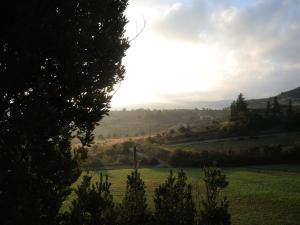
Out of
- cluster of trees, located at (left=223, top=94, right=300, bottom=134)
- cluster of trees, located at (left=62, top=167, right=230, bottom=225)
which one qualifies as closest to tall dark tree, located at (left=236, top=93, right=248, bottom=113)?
cluster of trees, located at (left=223, top=94, right=300, bottom=134)

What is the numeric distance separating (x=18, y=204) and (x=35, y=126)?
5.23 feet

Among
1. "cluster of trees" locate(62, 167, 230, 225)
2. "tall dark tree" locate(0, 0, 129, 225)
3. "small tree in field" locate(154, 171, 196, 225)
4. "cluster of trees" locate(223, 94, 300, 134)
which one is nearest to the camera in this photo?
"tall dark tree" locate(0, 0, 129, 225)

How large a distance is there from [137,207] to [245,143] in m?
76.4

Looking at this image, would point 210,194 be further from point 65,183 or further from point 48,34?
point 48,34

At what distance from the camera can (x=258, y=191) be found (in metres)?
48.8

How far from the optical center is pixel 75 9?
9734 mm

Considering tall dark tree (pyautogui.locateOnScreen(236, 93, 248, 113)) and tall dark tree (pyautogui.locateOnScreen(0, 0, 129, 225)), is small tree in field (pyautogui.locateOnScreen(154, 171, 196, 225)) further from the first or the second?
tall dark tree (pyautogui.locateOnScreen(236, 93, 248, 113))

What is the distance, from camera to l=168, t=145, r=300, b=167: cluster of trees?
74.8 meters

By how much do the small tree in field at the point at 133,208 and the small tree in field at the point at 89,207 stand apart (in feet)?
6.09

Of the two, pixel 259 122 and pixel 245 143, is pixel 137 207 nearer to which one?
pixel 245 143

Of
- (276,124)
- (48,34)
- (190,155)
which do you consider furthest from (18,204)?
(276,124)

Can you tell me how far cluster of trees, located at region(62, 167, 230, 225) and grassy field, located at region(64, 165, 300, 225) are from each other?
16.6m

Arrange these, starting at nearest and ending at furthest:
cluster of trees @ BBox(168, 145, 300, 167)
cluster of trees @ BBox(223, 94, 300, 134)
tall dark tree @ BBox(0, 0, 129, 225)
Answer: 1. tall dark tree @ BBox(0, 0, 129, 225)
2. cluster of trees @ BBox(168, 145, 300, 167)
3. cluster of trees @ BBox(223, 94, 300, 134)

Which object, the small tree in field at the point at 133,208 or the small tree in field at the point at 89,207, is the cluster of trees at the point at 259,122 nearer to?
the small tree in field at the point at 133,208
